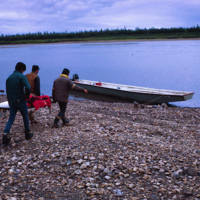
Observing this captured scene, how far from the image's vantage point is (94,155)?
772 centimetres

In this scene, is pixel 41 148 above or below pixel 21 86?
below

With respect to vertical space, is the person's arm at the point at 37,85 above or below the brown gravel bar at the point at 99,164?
above

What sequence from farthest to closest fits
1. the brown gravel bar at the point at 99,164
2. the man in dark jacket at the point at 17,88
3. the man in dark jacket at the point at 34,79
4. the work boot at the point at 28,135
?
the man in dark jacket at the point at 34,79
the work boot at the point at 28,135
the man in dark jacket at the point at 17,88
the brown gravel bar at the point at 99,164

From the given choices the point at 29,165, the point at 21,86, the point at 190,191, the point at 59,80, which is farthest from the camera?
the point at 59,80

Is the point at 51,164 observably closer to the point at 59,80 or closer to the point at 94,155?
the point at 94,155

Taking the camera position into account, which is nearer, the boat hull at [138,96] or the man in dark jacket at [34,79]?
the man in dark jacket at [34,79]

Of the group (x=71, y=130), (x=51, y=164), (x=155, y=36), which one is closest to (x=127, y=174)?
(x=51, y=164)

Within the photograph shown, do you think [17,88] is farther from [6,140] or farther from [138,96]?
[138,96]

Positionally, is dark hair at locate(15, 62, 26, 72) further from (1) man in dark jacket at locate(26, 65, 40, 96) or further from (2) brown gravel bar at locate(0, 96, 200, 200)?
(2) brown gravel bar at locate(0, 96, 200, 200)

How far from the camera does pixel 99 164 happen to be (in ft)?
23.7

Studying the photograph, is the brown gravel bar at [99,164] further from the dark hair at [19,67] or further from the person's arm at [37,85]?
the dark hair at [19,67]

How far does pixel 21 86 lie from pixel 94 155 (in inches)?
121

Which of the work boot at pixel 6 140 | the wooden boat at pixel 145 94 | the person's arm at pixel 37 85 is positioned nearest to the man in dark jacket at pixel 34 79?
the person's arm at pixel 37 85

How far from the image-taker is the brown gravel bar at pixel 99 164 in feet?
20.1
